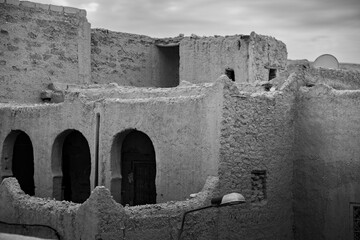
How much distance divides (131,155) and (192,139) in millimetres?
3264

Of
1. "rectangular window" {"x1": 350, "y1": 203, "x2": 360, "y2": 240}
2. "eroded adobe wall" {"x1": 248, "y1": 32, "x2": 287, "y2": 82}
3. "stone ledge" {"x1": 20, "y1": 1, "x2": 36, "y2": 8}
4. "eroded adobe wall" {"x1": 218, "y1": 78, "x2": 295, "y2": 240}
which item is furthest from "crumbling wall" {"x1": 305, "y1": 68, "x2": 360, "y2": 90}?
"stone ledge" {"x1": 20, "y1": 1, "x2": 36, "y2": 8}

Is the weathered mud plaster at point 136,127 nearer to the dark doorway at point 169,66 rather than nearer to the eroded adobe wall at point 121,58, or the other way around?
the eroded adobe wall at point 121,58

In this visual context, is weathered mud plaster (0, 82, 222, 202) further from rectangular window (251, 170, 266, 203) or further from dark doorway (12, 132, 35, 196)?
rectangular window (251, 170, 266, 203)

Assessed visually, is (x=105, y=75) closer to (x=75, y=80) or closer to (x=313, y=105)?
(x=75, y=80)

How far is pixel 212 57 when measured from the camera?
61.8 ft

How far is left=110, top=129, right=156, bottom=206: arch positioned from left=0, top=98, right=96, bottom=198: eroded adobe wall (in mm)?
1191

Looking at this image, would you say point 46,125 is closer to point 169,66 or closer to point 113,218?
point 113,218

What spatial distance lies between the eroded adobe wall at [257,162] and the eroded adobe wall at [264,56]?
13.4 feet

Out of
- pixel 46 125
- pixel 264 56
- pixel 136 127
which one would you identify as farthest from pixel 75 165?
pixel 264 56

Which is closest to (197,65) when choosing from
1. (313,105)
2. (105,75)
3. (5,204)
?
(105,75)

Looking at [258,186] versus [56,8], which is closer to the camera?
[258,186]

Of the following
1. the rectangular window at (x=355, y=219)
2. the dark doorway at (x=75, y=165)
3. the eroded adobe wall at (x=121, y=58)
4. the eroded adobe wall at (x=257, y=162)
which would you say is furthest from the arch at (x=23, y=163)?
the rectangular window at (x=355, y=219)

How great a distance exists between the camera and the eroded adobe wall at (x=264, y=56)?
17797mm

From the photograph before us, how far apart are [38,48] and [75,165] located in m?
4.08
